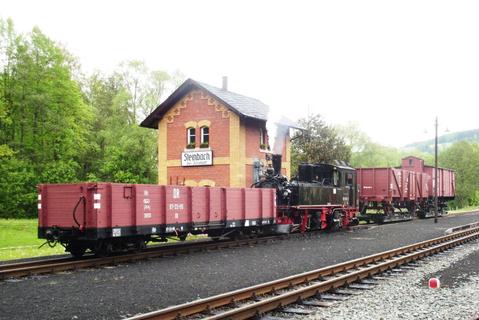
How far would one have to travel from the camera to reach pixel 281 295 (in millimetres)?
8156

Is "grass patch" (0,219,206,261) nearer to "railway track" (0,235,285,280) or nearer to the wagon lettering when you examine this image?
"railway track" (0,235,285,280)

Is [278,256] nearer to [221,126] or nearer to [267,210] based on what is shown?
[267,210]

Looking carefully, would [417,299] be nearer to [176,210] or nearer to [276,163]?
[176,210]

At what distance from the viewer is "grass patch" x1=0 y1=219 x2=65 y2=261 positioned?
15.1 meters

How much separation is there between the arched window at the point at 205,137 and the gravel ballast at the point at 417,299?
1744 cm

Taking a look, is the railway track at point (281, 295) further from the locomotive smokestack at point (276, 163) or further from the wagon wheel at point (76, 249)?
the locomotive smokestack at point (276, 163)

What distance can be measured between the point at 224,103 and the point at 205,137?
2.45m

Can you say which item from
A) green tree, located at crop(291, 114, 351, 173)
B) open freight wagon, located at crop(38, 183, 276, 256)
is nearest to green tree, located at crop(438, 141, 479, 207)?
green tree, located at crop(291, 114, 351, 173)

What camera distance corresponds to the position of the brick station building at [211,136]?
26844 mm

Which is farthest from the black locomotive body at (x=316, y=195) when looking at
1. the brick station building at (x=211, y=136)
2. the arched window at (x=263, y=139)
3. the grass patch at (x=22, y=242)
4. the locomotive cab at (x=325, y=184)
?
the arched window at (x=263, y=139)

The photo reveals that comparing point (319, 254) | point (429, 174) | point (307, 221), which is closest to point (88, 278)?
point (319, 254)

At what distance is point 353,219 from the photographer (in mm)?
25062

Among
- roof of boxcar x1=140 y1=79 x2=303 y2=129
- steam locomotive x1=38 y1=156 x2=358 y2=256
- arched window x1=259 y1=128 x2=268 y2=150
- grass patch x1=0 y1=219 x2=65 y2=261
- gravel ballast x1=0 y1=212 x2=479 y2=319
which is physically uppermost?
roof of boxcar x1=140 y1=79 x2=303 y2=129

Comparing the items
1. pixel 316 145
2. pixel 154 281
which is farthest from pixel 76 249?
pixel 316 145
